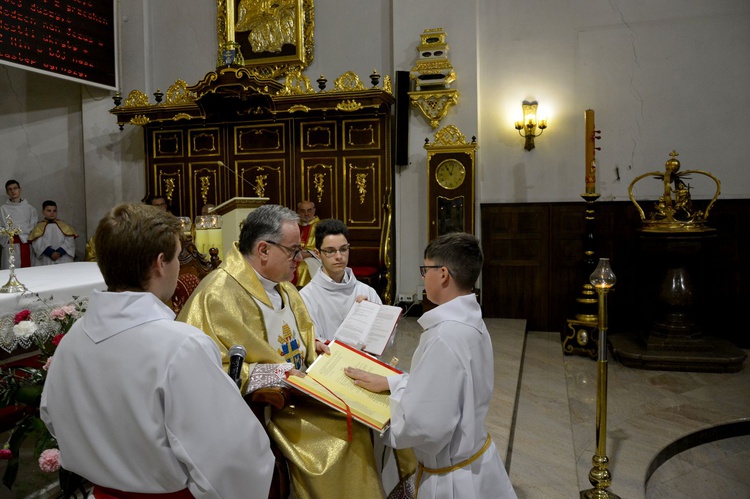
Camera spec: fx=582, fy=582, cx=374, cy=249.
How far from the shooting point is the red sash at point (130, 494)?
1.51 m

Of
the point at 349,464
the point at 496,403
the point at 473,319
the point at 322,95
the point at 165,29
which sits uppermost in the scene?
the point at 165,29

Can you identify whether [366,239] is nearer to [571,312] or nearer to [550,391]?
[571,312]

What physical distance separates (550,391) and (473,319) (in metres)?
3.33

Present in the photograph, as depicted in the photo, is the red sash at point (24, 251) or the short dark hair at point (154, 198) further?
the red sash at point (24, 251)

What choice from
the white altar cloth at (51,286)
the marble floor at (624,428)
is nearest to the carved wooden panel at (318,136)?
the marble floor at (624,428)

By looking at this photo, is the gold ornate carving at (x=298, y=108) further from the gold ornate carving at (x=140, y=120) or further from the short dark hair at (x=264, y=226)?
the short dark hair at (x=264, y=226)

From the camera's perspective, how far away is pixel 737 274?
6785mm

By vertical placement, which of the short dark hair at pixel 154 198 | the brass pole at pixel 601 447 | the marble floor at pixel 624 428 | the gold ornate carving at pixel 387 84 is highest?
the gold ornate carving at pixel 387 84

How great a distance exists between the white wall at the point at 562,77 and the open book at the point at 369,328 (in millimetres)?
4631

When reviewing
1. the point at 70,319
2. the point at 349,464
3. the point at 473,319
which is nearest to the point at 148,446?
the point at 349,464

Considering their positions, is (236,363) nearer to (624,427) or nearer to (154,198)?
(624,427)

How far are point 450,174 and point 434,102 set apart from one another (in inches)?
39.8

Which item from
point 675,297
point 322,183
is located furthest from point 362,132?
point 675,297

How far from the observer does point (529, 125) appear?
727 centimetres
